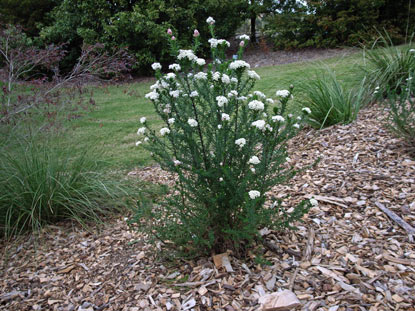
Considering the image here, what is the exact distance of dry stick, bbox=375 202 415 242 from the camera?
6.96 feet

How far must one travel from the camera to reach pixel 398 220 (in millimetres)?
2215

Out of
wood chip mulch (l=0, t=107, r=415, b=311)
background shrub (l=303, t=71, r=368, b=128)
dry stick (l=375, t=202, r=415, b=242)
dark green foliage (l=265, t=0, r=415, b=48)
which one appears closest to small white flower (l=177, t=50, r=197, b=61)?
wood chip mulch (l=0, t=107, r=415, b=311)

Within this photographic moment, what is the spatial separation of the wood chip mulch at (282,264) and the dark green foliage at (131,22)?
857 centimetres

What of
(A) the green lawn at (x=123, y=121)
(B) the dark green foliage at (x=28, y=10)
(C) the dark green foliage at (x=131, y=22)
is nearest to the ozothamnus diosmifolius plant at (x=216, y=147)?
(A) the green lawn at (x=123, y=121)

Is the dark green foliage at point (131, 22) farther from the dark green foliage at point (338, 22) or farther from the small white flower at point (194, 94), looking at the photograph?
the small white flower at point (194, 94)

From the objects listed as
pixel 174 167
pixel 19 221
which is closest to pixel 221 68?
pixel 174 167

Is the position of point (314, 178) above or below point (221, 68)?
below

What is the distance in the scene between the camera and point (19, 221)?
276cm

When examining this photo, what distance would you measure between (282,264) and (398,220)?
921 millimetres

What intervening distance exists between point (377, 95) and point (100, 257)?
13.0ft

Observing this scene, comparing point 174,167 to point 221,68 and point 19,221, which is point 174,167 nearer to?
point 221,68

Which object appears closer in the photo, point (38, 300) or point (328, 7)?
point (38, 300)

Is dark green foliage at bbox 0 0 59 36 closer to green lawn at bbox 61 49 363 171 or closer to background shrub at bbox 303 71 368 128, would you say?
green lawn at bbox 61 49 363 171

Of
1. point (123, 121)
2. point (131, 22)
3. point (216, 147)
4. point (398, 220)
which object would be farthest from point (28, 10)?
point (398, 220)
